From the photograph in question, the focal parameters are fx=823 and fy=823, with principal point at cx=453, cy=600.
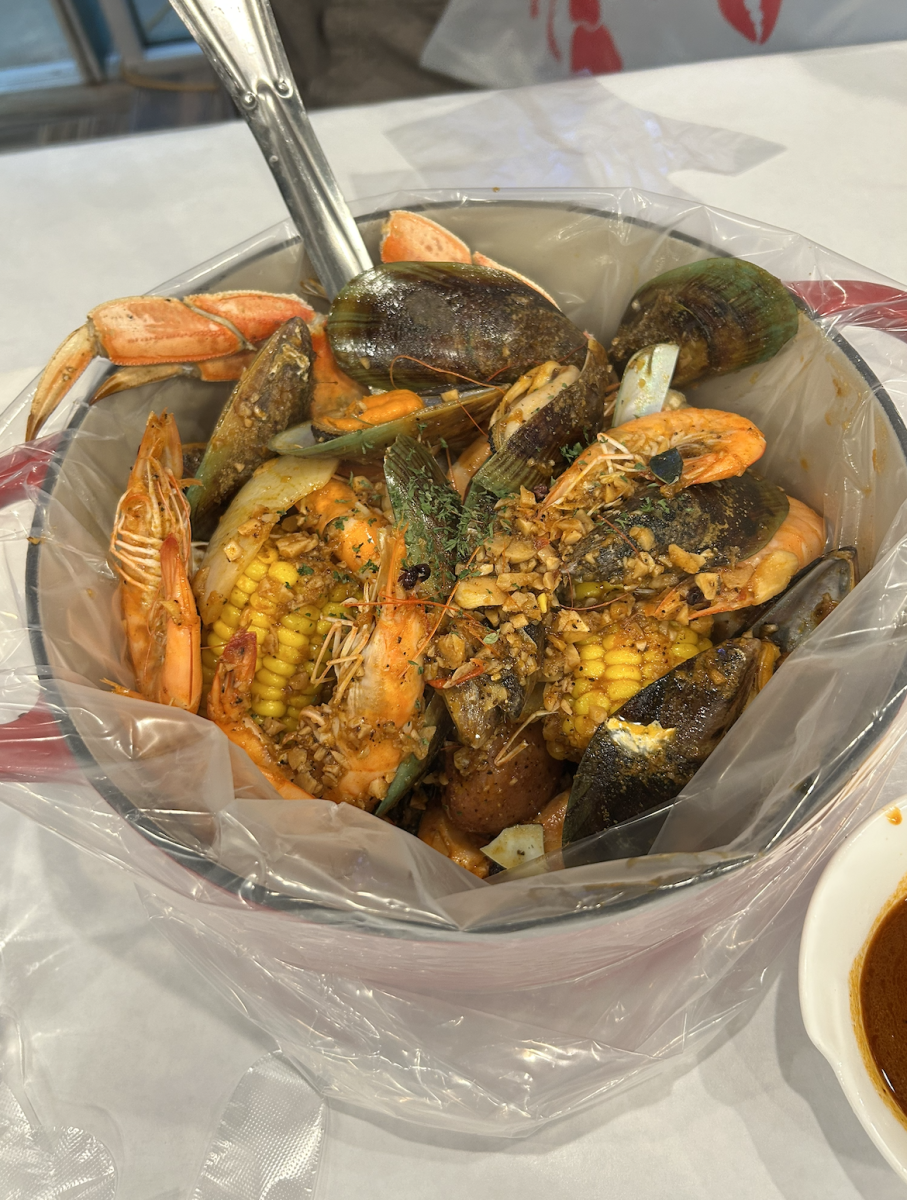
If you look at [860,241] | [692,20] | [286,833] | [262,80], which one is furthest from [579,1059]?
[692,20]

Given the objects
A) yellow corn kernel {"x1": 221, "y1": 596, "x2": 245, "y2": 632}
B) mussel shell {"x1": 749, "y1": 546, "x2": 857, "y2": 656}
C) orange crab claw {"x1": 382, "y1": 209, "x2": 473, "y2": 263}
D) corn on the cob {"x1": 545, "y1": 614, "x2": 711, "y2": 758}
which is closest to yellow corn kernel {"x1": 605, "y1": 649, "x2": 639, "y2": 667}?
corn on the cob {"x1": 545, "y1": 614, "x2": 711, "y2": 758}

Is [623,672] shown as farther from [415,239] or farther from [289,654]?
[415,239]

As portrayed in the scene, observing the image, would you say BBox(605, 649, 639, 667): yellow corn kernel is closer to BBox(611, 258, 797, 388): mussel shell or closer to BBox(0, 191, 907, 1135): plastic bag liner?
BBox(0, 191, 907, 1135): plastic bag liner

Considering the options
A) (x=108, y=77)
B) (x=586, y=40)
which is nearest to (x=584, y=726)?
(x=586, y=40)

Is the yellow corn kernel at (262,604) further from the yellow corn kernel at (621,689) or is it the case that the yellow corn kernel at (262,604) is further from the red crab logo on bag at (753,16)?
the red crab logo on bag at (753,16)

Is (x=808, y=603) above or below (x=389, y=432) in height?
below

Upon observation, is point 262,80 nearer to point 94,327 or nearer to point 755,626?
point 94,327
